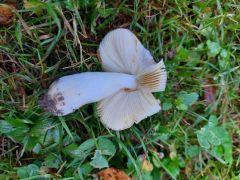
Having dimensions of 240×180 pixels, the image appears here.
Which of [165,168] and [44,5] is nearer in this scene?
[44,5]

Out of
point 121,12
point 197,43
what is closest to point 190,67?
point 197,43

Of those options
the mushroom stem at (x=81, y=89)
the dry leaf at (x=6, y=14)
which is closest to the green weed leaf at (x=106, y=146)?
the mushroom stem at (x=81, y=89)

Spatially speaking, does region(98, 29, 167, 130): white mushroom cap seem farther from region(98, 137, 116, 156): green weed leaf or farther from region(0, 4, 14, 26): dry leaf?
region(0, 4, 14, 26): dry leaf

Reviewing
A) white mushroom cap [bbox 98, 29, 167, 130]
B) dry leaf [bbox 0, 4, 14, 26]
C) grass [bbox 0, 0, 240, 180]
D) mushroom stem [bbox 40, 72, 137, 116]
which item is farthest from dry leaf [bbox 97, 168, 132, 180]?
dry leaf [bbox 0, 4, 14, 26]

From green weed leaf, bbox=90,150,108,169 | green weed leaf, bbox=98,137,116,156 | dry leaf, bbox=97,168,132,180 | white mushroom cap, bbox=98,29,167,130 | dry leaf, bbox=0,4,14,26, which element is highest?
dry leaf, bbox=0,4,14,26

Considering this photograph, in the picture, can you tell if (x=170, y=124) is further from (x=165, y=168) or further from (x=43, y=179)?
(x=43, y=179)

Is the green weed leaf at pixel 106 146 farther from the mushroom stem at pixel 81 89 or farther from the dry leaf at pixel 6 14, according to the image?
the dry leaf at pixel 6 14
